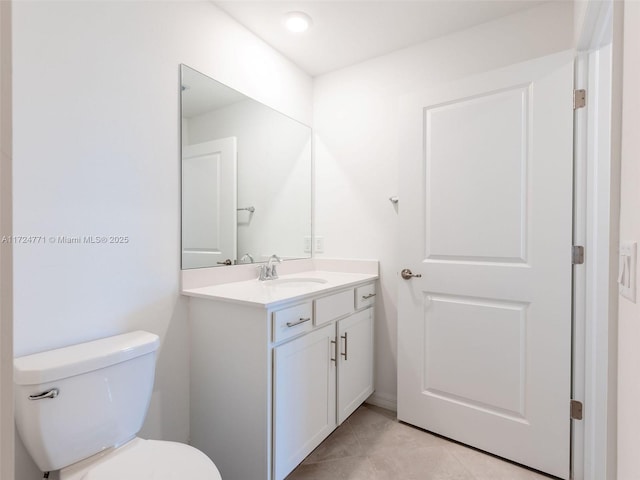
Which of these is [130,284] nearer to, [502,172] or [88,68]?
[88,68]

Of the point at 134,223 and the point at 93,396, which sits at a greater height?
the point at 134,223

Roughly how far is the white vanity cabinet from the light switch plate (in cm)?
105

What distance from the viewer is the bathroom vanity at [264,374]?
1.32 meters

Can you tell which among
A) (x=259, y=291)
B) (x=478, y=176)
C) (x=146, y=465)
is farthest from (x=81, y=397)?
(x=478, y=176)

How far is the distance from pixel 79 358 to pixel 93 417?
0.20 meters

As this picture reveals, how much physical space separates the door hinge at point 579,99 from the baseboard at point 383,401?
191 cm

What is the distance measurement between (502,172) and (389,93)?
3.13 feet

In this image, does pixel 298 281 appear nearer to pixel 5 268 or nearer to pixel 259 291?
pixel 259 291

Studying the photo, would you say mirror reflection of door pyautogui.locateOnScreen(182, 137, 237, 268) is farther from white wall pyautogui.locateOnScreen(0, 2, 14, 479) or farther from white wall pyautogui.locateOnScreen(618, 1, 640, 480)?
white wall pyautogui.locateOnScreen(618, 1, 640, 480)

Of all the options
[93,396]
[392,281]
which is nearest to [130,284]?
[93,396]

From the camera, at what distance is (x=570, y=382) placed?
1500mm

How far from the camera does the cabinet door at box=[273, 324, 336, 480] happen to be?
4.41 feet

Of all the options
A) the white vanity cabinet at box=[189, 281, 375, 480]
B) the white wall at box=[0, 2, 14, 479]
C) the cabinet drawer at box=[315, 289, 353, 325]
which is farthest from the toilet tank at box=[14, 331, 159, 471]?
the white wall at box=[0, 2, 14, 479]

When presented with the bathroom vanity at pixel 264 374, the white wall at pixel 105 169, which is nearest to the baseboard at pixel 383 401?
the bathroom vanity at pixel 264 374
